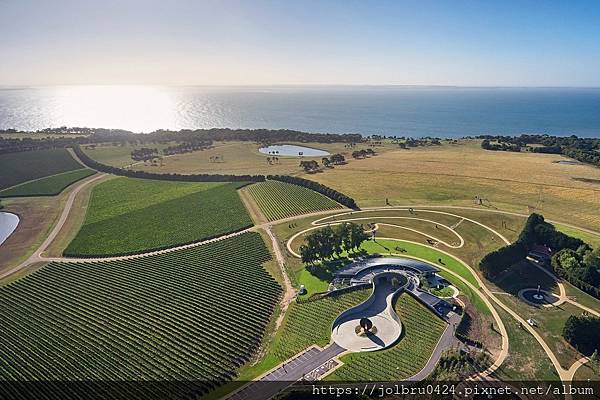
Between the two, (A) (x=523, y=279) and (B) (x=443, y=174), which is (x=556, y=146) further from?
(A) (x=523, y=279)

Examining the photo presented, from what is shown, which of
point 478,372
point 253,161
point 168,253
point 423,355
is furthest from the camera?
point 253,161

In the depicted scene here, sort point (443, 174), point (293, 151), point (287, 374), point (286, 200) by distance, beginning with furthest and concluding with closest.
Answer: point (293, 151), point (443, 174), point (286, 200), point (287, 374)

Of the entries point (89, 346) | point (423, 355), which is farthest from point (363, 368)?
point (89, 346)

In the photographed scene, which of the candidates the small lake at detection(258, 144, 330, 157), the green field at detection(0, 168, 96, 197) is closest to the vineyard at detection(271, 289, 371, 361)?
the green field at detection(0, 168, 96, 197)

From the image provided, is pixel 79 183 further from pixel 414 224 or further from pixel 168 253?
pixel 414 224

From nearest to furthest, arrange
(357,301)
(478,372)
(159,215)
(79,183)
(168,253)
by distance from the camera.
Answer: (478,372)
(357,301)
(168,253)
(159,215)
(79,183)

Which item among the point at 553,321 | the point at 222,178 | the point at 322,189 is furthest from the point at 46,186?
the point at 553,321
